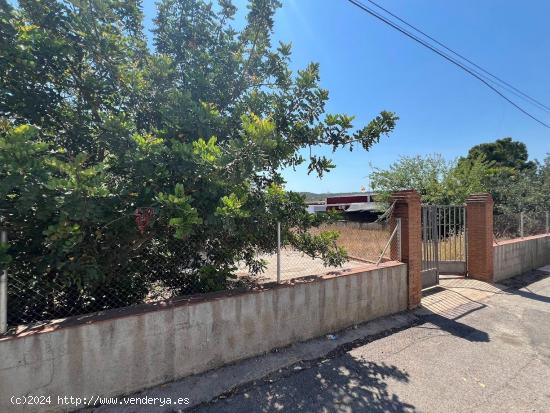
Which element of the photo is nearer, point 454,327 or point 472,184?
point 454,327

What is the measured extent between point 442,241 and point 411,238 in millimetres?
2873

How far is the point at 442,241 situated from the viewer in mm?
8227

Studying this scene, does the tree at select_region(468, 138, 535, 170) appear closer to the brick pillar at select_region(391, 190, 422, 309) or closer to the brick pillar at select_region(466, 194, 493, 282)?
the brick pillar at select_region(466, 194, 493, 282)

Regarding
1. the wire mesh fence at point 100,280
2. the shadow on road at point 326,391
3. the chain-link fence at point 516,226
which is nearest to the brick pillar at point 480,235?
the chain-link fence at point 516,226

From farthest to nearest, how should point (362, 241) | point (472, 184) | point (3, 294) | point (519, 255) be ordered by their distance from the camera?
point (472, 184)
point (519, 255)
point (362, 241)
point (3, 294)

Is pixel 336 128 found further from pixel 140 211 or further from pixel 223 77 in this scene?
pixel 140 211

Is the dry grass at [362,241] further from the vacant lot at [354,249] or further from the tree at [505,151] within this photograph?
the tree at [505,151]

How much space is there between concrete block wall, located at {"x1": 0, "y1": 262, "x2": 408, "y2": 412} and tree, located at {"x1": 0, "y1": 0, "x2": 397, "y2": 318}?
485 millimetres

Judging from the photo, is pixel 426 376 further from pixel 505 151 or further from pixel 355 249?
pixel 505 151

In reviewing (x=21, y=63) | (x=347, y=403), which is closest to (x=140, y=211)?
(x=21, y=63)

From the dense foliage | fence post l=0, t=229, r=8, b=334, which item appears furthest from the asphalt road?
the dense foliage

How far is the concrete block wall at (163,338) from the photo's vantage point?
9.15ft

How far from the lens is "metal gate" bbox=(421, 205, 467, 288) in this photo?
23.9 ft

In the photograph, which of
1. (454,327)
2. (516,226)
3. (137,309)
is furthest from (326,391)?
(516,226)
